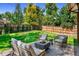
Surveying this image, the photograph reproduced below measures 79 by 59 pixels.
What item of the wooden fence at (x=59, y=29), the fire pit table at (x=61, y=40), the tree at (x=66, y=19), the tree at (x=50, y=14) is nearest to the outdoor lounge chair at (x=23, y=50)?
the fire pit table at (x=61, y=40)

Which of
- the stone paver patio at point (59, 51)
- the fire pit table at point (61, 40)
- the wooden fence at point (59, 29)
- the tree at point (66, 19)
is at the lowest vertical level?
the stone paver patio at point (59, 51)

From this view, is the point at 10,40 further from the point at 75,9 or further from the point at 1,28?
the point at 75,9

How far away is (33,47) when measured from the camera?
235 inches

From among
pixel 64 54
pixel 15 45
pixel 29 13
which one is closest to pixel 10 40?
pixel 15 45

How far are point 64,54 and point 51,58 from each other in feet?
0.89

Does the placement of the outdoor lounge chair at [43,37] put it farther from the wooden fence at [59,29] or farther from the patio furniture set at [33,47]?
the wooden fence at [59,29]

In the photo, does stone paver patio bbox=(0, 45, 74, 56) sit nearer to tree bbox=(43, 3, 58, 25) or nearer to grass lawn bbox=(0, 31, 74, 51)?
grass lawn bbox=(0, 31, 74, 51)

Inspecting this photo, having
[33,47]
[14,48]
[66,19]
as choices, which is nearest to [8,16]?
[14,48]

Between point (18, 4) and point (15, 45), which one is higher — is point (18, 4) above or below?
above

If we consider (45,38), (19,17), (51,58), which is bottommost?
(51,58)

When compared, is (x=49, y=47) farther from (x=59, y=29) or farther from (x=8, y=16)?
(x=8, y=16)

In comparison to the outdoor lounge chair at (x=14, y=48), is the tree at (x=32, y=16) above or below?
above

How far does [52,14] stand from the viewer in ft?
19.5

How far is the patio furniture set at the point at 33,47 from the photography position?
595 centimetres
